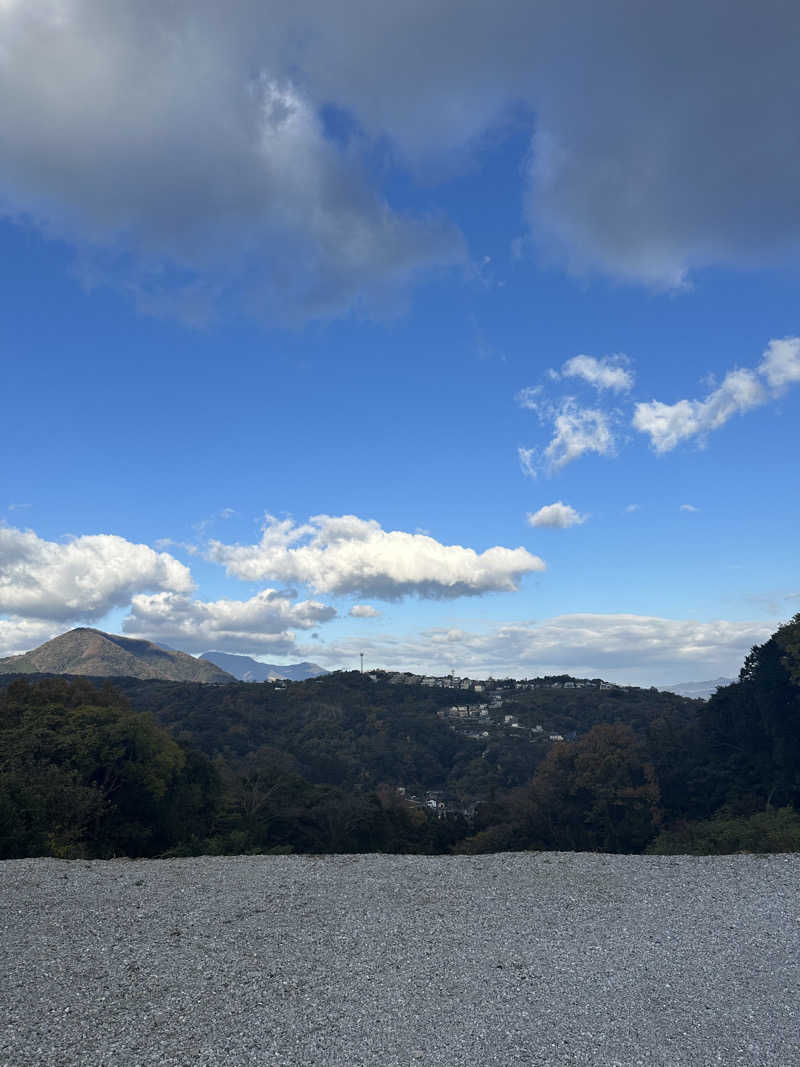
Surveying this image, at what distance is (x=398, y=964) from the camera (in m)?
7.93

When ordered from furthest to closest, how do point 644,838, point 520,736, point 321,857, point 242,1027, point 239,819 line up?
point 520,736, point 644,838, point 239,819, point 321,857, point 242,1027

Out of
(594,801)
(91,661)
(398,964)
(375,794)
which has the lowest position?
(375,794)

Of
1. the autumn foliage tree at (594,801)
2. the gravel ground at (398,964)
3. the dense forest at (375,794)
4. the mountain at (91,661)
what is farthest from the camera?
the mountain at (91,661)

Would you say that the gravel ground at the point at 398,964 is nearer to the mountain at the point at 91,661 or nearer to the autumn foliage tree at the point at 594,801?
the autumn foliage tree at the point at 594,801

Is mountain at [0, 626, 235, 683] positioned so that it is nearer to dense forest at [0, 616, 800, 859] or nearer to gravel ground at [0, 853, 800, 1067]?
dense forest at [0, 616, 800, 859]

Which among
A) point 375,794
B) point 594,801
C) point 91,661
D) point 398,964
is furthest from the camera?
point 91,661

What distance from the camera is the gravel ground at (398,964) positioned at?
6.08 meters

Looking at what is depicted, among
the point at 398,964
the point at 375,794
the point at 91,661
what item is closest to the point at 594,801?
the point at 375,794

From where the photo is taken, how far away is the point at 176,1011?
661cm

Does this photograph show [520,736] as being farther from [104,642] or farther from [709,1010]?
[104,642]

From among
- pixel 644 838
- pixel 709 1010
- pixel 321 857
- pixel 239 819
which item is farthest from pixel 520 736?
pixel 709 1010

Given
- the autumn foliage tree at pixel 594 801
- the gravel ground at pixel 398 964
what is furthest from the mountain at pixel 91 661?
the gravel ground at pixel 398 964

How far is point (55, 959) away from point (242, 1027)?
10.1ft

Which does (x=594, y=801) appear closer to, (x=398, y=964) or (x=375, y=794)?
(x=375, y=794)
